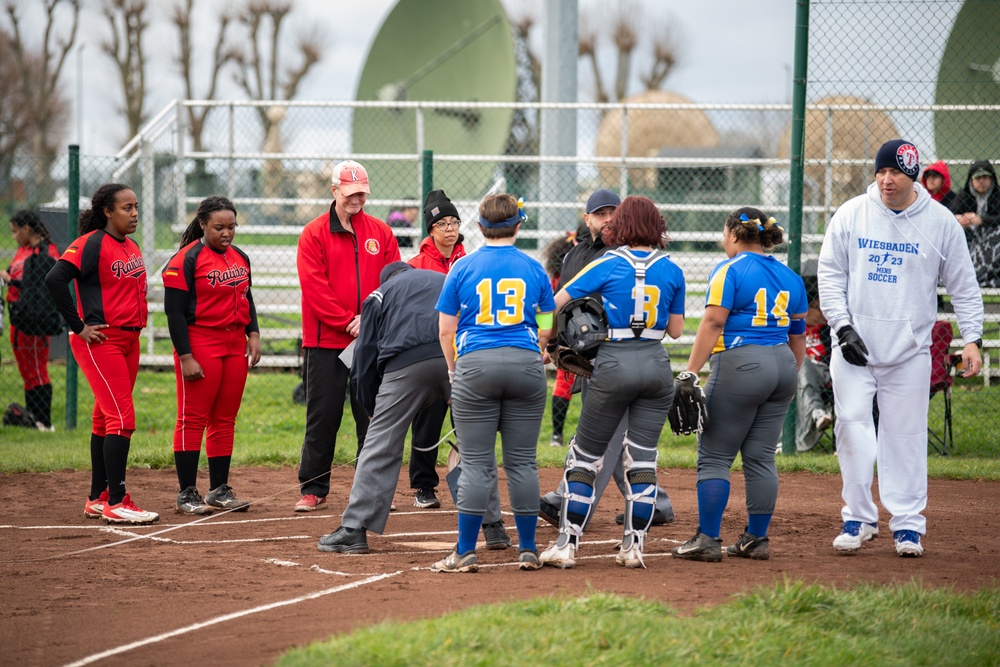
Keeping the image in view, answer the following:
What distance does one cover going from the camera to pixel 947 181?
968 centimetres

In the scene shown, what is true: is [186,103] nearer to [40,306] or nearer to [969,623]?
[40,306]

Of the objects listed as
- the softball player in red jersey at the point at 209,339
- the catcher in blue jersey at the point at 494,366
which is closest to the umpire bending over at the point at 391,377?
the catcher in blue jersey at the point at 494,366

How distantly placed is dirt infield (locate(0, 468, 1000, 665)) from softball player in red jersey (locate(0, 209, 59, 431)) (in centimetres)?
308

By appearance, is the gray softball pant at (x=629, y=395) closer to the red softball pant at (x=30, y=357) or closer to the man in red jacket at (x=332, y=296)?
the man in red jacket at (x=332, y=296)

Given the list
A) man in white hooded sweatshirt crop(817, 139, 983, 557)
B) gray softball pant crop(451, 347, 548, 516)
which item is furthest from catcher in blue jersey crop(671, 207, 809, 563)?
gray softball pant crop(451, 347, 548, 516)

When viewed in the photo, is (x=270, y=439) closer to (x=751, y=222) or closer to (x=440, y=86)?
(x=751, y=222)

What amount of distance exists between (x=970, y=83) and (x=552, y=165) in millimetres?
5766

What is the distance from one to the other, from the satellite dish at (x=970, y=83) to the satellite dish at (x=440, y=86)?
6929 mm

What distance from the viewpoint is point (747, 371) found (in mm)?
5715

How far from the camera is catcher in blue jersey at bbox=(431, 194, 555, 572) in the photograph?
5398 mm

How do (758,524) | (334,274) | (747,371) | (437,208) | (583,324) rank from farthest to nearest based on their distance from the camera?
(334,274), (437,208), (758,524), (747,371), (583,324)

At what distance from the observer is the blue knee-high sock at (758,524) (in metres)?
5.84

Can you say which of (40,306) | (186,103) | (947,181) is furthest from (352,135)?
(947,181)

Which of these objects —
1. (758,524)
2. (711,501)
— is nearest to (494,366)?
(711,501)
